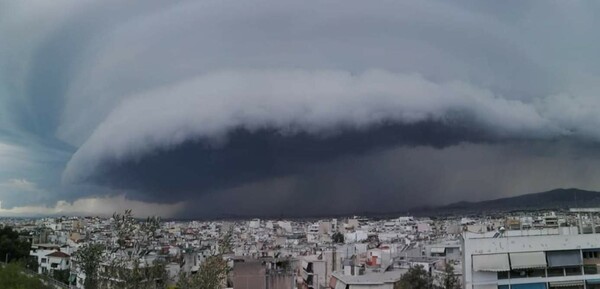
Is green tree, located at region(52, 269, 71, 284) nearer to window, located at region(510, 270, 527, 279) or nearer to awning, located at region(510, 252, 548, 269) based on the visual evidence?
window, located at region(510, 270, 527, 279)

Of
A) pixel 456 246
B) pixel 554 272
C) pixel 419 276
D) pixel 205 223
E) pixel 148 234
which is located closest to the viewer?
pixel 148 234

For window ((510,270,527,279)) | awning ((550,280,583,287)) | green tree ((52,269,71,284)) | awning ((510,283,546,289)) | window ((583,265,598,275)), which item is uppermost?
window ((583,265,598,275))

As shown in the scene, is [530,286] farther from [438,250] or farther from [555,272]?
[438,250]

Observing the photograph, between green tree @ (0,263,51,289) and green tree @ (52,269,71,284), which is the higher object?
green tree @ (0,263,51,289)

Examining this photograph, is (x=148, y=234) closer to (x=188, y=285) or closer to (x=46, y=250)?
(x=188, y=285)

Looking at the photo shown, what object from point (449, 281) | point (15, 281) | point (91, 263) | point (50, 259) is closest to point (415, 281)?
point (449, 281)

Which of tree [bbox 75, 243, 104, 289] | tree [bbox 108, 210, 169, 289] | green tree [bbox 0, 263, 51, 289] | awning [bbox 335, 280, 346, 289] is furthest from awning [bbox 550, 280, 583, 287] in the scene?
green tree [bbox 0, 263, 51, 289]

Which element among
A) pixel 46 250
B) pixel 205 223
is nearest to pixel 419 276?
pixel 46 250
